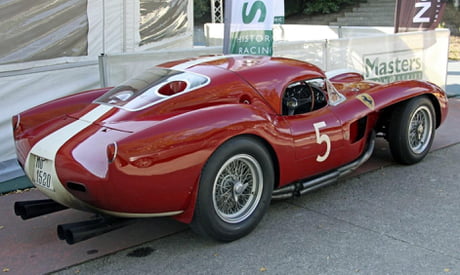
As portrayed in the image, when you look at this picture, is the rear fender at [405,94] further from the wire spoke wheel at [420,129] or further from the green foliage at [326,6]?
the green foliage at [326,6]

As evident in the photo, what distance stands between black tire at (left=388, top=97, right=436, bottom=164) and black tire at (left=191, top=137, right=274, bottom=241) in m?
2.09

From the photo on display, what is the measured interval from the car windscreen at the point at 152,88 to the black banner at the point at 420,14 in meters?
6.69

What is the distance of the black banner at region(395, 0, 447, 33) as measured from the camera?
9.51 meters

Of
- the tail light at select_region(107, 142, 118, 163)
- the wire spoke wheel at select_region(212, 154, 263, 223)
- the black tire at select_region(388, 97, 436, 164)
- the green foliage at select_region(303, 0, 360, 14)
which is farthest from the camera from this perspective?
the green foliage at select_region(303, 0, 360, 14)

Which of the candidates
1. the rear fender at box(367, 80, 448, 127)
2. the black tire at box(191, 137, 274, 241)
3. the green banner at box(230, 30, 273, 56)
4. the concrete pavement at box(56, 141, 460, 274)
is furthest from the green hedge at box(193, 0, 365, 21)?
the black tire at box(191, 137, 274, 241)

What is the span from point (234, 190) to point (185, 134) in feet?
2.18

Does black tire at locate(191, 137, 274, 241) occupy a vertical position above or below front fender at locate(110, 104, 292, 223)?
below

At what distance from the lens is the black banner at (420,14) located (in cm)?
951

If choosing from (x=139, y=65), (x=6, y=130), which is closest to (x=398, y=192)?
(x=139, y=65)

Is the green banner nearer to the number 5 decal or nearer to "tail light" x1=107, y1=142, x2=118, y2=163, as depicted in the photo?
the number 5 decal

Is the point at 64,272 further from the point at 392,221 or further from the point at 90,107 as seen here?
the point at 392,221

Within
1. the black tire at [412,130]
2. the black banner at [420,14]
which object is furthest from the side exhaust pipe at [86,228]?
the black banner at [420,14]

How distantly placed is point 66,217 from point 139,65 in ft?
7.43

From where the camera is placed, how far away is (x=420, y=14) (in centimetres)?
954
